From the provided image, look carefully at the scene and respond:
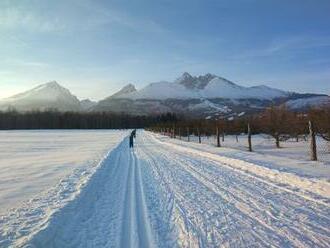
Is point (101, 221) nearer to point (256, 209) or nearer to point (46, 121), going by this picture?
point (256, 209)

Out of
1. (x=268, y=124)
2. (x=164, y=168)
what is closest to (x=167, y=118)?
(x=268, y=124)

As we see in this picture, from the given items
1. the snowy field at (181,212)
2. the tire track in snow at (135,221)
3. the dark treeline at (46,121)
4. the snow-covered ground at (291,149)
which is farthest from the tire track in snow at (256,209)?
the dark treeline at (46,121)

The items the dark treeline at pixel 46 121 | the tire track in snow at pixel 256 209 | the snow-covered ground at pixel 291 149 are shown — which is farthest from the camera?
the dark treeline at pixel 46 121

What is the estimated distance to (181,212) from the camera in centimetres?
873

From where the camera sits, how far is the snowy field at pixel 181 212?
6.67 metres

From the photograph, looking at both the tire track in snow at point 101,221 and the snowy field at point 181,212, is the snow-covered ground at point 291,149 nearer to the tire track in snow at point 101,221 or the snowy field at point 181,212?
the snowy field at point 181,212

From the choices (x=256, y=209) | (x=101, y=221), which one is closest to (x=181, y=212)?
(x=256, y=209)

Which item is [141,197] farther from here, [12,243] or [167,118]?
[167,118]

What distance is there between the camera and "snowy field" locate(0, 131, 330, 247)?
6.67 m

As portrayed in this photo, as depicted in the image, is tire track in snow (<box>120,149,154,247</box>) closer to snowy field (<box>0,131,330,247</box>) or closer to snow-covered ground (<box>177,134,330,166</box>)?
snowy field (<box>0,131,330,247</box>)

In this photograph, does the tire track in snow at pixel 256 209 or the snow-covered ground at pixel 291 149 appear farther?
the snow-covered ground at pixel 291 149

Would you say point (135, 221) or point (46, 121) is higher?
point (46, 121)

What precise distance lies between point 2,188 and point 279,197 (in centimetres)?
753

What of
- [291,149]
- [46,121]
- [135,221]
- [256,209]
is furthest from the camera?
[46,121]
